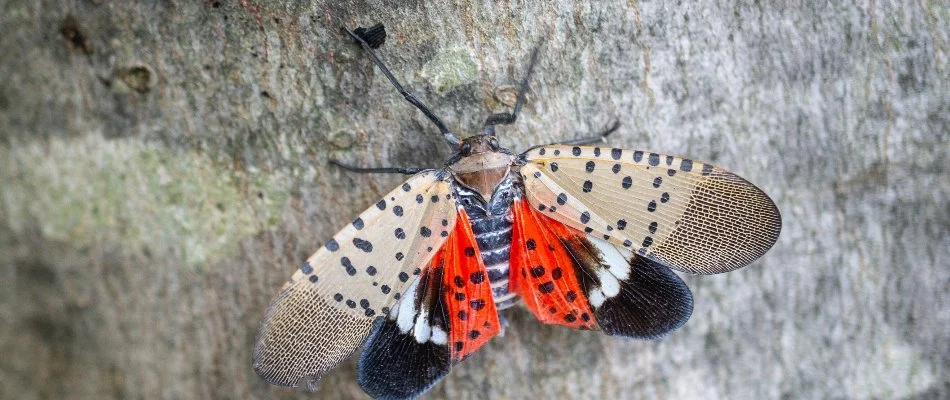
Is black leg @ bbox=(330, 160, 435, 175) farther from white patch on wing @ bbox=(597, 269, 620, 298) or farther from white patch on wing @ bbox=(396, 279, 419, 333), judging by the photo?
white patch on wing @ bbox=(597, 269, 620, 298)

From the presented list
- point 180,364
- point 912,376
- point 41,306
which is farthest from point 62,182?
point 912,376

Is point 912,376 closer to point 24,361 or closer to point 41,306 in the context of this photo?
point 41,306

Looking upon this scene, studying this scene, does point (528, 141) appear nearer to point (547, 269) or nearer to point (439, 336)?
point (547, 269)

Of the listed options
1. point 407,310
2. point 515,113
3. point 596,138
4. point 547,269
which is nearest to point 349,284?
point 407,310

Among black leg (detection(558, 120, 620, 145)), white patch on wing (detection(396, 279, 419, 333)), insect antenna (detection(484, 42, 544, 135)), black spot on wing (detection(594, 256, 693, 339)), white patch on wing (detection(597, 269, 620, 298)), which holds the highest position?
insect antenna (detection(484, 42, 544, 135))

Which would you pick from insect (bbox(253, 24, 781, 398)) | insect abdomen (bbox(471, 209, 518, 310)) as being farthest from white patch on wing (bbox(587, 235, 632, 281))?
insect abdomen (bbox(471, 209, 518, 310))
